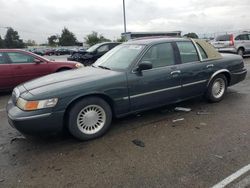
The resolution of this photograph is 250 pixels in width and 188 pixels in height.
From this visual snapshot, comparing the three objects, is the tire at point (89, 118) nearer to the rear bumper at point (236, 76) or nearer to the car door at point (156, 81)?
the car door at point (156, 81)

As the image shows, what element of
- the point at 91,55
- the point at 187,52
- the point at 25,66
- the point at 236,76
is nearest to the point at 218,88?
the point at 236,76

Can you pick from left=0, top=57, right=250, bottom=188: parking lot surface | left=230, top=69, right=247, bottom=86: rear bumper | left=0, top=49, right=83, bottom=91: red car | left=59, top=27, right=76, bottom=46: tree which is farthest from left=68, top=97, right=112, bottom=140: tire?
left=59, top=27, right=76, bottom=46: tree

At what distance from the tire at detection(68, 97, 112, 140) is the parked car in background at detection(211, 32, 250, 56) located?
15.7m

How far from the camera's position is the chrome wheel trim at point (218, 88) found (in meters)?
6.08

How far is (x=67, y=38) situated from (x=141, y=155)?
93604 mm

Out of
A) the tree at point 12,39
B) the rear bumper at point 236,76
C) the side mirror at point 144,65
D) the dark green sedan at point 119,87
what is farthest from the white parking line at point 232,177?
the tree at point 12,39

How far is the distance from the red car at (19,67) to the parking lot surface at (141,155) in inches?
122

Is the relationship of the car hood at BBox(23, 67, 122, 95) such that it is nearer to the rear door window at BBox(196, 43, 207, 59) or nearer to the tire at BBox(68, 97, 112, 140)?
the tire at BBox(68, 97, 112, 140)

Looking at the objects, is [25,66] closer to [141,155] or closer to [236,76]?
[141,155]

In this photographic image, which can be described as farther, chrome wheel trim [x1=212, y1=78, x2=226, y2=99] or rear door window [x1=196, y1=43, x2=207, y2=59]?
chrome wheel trim [x1=212, y1=78, x2=226, y2=99]

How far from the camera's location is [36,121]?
380 cm

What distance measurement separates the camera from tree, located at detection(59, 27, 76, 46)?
92.5m

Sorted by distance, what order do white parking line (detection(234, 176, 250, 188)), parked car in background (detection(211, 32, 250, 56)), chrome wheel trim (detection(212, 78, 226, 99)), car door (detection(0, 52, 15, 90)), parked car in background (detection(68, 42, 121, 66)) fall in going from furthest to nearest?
parked car in background (detection(211, 32, 250, 56)) < parked car in background (detection(68, 42, 121, 66)) < car door (detection(0, 52, 15, 90)) < chrome wheel trim (detection(212, 78, 226, 99)) < white parking line (detection(234, 176, 250, 188))

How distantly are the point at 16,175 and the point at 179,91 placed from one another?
130 inches
